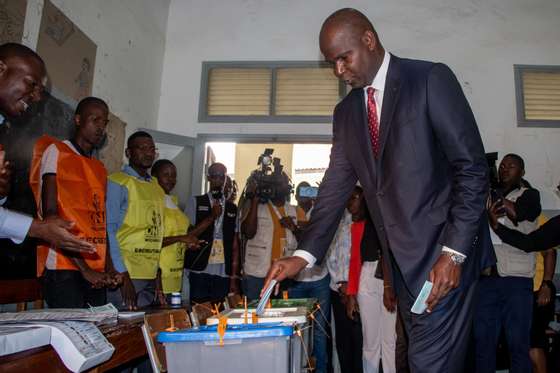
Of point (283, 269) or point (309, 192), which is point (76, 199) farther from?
point (309, 192)

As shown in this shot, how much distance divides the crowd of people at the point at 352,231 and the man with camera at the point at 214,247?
0.01m

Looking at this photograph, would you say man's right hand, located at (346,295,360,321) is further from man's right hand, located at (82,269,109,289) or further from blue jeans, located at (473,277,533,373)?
man's right hand, located at (82,269,109,289)

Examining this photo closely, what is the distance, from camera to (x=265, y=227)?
14.7ft

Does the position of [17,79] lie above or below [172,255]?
above

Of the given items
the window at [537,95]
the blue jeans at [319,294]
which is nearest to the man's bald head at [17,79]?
the blue jeans at [319,294]

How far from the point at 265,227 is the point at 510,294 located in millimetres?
2168

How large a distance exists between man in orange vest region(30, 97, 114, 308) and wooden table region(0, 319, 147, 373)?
2.38 ft

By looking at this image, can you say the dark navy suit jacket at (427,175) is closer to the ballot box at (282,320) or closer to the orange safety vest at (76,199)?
the ballot box at (282,320)

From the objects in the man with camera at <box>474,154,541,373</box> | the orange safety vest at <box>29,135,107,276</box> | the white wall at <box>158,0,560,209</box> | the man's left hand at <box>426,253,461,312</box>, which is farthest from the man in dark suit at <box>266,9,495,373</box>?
the white wall at <box>158,0,560,209</box>

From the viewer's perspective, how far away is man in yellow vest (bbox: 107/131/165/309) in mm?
3045

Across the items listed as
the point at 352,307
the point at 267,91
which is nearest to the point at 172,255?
the point at 352,307

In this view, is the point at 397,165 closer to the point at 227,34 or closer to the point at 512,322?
Result: the point at 512,322

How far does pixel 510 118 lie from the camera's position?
18.9 ft

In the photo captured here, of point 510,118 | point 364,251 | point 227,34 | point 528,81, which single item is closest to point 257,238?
point 364,251
